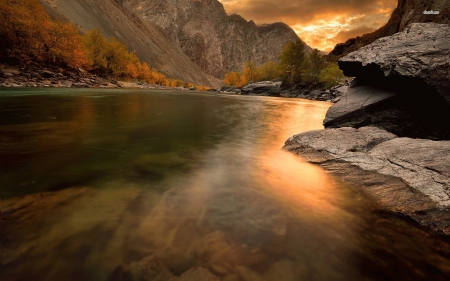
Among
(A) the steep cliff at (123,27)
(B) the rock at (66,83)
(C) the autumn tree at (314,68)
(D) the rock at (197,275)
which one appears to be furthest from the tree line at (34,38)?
(C) the autumn tree at (314,68)

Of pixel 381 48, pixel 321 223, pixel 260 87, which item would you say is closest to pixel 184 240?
pixel 321 223

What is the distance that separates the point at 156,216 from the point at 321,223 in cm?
277

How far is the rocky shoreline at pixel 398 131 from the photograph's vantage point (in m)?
4.26

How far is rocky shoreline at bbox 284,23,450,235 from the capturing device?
426 centimetres

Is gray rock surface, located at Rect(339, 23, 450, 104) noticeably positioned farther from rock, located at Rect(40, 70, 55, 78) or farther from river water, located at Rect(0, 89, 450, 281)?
rock, located at Rect(40, 70, 55, 78)

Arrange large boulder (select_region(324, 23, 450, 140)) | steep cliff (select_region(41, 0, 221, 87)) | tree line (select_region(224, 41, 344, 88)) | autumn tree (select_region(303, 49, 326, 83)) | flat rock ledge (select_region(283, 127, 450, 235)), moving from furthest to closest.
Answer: steep cliff (select_region(41, 0, 221, 87)) → autumn tree (select_region(303, 49, 326, 83)) → tree line (select_region(224, 41, 344, 88)) → large boulder (select_region(324, 23, 450, 140)) → flat rock ledge (select_region(283, 127, 450, 235))

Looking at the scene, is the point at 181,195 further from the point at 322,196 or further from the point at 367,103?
the point at 367,103

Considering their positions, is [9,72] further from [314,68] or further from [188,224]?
[314,68]

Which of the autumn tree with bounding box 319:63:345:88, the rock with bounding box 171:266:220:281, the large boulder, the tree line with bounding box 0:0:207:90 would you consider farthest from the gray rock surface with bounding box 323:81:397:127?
the autumn tree with bounding box 319:63:345:88

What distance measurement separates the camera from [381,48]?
10008mm

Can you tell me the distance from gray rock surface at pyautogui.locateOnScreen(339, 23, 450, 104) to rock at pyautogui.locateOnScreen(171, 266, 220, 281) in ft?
30.8

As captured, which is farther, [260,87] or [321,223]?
[260,87]

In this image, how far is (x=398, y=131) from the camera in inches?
355

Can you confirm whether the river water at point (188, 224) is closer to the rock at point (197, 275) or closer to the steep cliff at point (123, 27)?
Result: the rock at point (197, 275)
